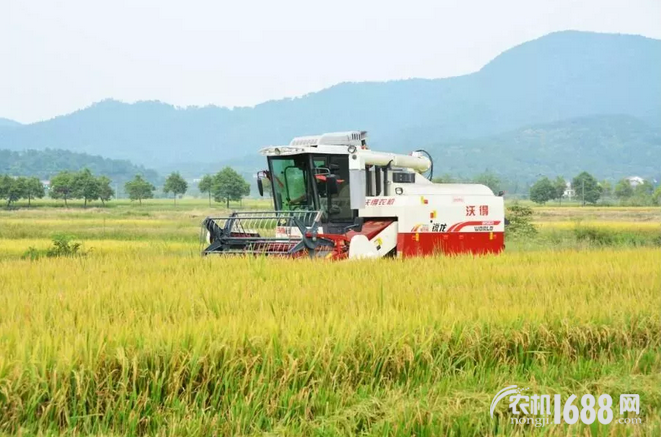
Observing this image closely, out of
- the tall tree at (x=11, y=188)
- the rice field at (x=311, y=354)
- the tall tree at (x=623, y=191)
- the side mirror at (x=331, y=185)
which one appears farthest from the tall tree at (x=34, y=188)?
the rice field at (x=311, y=354)

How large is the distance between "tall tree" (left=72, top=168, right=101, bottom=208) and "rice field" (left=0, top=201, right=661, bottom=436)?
87.8 meters

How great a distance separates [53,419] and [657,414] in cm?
356

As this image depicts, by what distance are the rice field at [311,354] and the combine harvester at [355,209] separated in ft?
17.3

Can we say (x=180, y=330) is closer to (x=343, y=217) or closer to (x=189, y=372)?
(x=189, y=372)

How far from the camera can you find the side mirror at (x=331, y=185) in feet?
43.3

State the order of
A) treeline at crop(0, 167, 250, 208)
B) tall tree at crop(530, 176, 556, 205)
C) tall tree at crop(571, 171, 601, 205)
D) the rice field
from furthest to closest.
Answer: treeline at crop(0, 167, 250, 208)
tall tree at crop(530, 176, 556, 205)
tall tree at crop(571, 171, 601, 205)
the rice field

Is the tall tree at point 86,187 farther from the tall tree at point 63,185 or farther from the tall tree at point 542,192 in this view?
the tall tree at point 542,192

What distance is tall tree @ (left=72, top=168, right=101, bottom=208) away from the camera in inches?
3597

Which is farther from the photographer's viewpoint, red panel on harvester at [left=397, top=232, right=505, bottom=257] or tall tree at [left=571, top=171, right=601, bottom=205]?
tall tree at [left=571, top=171, right=601, bottom=205]

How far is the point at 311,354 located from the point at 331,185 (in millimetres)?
8754

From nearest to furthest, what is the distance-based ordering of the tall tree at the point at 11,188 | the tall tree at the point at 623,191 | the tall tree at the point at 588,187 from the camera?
the tall tree at the point at 588,187 < the tall tree at the point at 11,188 < the tall tree at the point at 623,191

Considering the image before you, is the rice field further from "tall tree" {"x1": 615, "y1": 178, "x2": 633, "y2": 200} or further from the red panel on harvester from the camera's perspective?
"tall tree" {"x1": 615, "y1": 178, "x2": 633, "y2": 200}

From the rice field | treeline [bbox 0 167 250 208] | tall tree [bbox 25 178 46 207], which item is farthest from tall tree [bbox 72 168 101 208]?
the rice field

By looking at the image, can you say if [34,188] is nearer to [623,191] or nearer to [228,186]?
[228,186]
